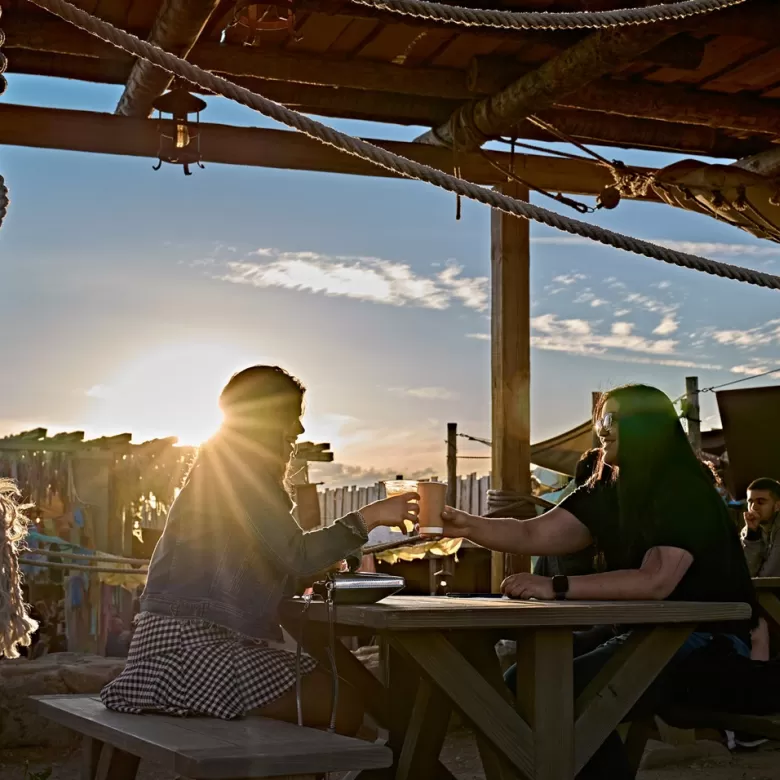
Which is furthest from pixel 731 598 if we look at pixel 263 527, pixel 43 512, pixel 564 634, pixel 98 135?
pixel 43 512

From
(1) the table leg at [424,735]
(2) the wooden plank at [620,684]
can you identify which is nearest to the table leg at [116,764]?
(1) the table leg at [424,735]

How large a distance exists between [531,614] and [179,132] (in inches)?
168

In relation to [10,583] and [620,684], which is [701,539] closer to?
[620,684]

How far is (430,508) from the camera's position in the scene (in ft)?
12.2

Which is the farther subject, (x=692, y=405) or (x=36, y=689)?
(x=692, y=405)

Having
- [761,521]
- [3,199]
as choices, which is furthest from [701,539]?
[761,521]

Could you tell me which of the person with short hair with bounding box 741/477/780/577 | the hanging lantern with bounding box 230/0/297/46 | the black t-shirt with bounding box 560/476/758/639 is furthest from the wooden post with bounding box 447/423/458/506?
the black t-shirt with bounding box 560/476/758/639

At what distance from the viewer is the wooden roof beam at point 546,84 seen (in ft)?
17.7

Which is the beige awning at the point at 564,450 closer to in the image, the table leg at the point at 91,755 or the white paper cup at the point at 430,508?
the white paper cup at the point at 430,508

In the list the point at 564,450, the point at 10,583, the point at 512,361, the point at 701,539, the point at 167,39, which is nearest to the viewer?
the point at 10,583

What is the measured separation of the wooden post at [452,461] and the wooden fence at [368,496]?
4.54ft

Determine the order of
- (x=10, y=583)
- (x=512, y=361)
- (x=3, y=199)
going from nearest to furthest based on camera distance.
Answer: (x=3, y=199) → (x=10, y=583) → (x=512, y=361)

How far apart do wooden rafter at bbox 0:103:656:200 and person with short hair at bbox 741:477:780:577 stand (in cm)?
220

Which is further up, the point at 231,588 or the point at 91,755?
the point at 231,588
